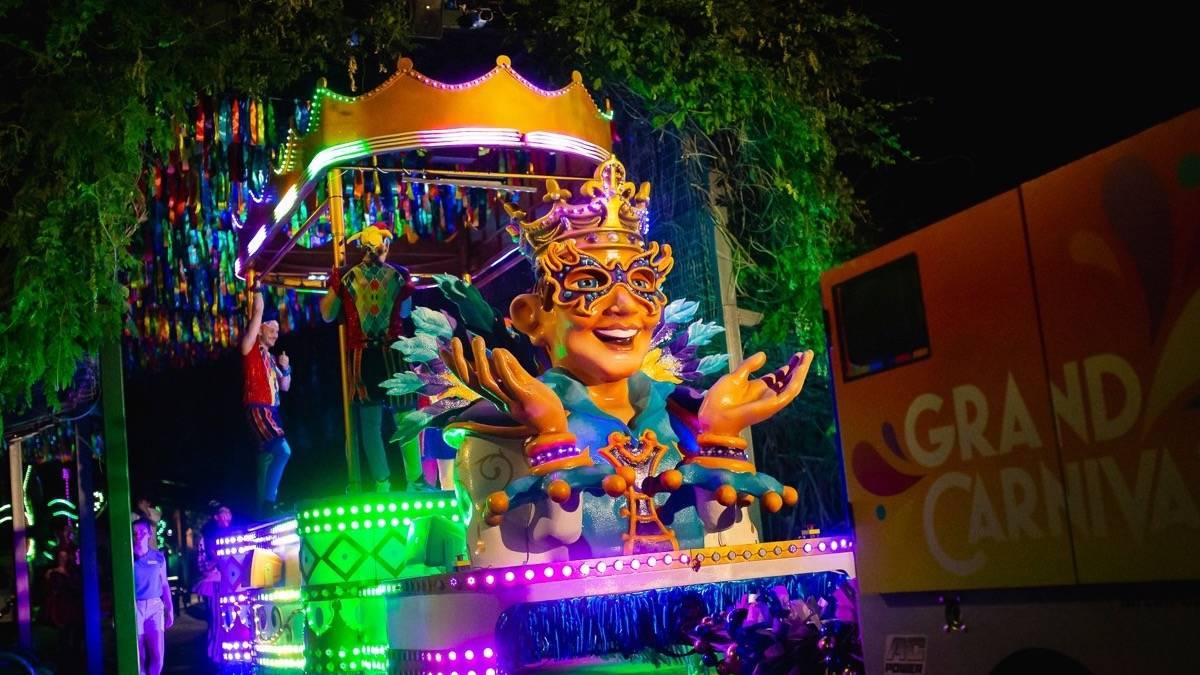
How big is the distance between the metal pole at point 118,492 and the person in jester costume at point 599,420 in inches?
140

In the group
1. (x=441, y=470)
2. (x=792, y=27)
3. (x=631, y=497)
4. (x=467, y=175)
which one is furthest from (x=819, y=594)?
(x=792, y=27)

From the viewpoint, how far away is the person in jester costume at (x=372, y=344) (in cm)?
854

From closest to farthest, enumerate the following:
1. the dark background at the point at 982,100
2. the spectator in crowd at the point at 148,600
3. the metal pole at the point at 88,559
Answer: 1. the dark background at the point at 982,100
2. the spectator in crowd at the point at 148,600
3. the metal pole at the point at 88,559

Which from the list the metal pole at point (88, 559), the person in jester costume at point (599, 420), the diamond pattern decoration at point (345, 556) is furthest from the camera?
the metal pole at point (88, 559)

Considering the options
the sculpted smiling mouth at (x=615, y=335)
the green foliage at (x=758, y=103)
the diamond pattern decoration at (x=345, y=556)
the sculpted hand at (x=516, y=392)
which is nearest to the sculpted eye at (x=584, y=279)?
the sculpted smiling mouth at (x=615, y=335)

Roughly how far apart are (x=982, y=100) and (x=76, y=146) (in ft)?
21.8

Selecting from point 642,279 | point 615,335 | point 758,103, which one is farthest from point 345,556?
point 758,103

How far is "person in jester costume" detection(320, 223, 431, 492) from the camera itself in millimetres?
8539

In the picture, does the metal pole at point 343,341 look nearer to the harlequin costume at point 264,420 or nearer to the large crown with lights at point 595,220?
the harlequin costume at point 264,420

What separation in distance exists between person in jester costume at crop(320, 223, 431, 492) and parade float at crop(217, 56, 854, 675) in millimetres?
21

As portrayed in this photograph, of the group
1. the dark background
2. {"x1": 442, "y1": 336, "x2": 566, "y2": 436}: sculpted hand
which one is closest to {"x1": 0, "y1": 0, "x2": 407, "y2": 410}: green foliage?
the dark background

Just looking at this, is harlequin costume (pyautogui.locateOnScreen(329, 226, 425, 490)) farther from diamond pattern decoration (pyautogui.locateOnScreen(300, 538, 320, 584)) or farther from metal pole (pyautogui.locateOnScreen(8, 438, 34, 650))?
metal pole (pyautogui.locateOnScreen(8, 438, 34, 650))

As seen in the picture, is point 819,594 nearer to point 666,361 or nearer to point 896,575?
point 666,361

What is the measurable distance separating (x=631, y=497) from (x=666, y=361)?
142cm
